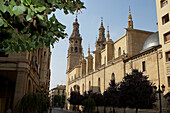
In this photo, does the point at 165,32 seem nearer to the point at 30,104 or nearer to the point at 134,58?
the point at 134,58

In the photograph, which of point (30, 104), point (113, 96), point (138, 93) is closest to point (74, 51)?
point (113, 96)

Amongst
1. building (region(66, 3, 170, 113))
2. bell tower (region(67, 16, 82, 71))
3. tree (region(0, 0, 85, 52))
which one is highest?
bell tower (region(67, 16, 82, 71))

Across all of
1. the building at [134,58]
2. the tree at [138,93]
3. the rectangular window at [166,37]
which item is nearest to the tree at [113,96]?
the building at [134,58]

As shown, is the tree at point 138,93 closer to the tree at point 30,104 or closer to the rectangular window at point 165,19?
the rectangular window at point 165,19

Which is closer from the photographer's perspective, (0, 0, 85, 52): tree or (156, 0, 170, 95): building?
(0, 0, 85, 52): tree

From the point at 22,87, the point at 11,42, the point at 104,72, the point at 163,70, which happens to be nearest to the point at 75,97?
the point at 104,72

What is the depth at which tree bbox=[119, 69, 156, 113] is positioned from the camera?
20.4 meters

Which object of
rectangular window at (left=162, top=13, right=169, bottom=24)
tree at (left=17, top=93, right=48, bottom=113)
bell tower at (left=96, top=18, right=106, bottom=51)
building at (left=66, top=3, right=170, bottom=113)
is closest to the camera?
tree at (left=17, top=93, right=48, bottom=113)

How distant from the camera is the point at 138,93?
811 inches

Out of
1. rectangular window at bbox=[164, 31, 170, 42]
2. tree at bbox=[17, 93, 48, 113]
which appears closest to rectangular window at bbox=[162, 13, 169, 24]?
rectangular window at bbox=[164, 31, 170, 42]

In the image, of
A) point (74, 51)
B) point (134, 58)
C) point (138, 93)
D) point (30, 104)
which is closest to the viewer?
point (30, 104)

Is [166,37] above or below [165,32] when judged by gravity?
below

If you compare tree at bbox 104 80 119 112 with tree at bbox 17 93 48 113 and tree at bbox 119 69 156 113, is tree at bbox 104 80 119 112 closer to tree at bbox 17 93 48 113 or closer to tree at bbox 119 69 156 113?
tree at bbox 119 69 156 113

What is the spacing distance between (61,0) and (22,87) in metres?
10.4
